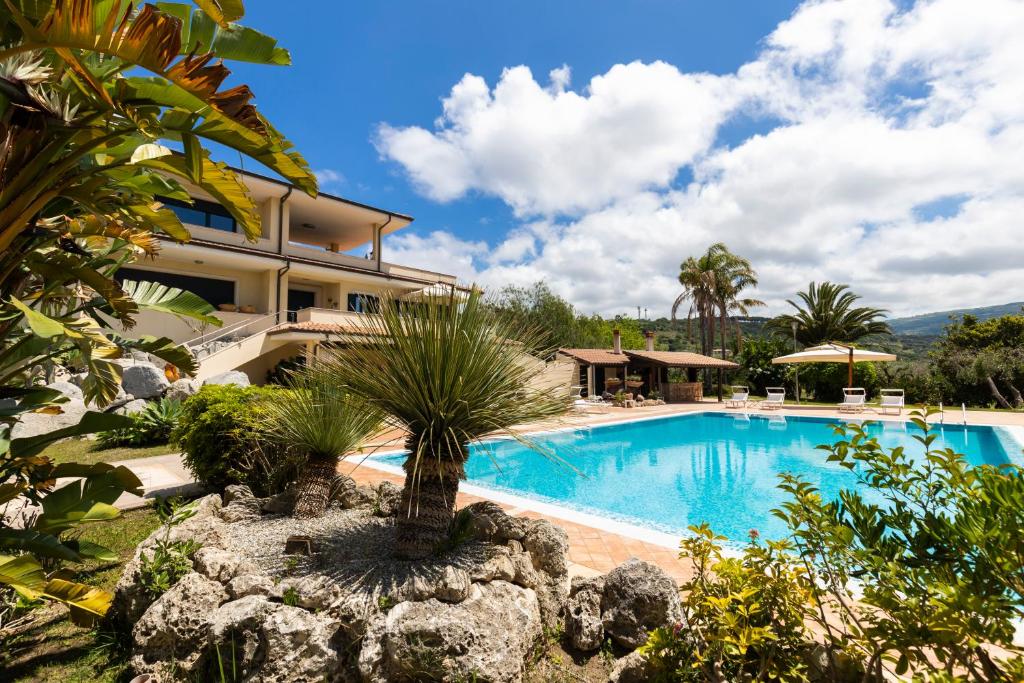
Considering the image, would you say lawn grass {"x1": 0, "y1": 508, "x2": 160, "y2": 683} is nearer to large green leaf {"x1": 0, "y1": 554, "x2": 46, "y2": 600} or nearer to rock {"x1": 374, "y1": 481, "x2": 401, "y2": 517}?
large green leaf {"x1": 0, "y1": 554, "x2": 46, "y2": 600}

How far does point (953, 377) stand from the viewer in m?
26.1

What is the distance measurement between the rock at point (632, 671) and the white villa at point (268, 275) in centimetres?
1393

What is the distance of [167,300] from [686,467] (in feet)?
42.2

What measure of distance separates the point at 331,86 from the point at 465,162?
691 cm

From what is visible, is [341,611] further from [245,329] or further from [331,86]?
[245,329]

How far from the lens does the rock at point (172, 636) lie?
306 centimetres

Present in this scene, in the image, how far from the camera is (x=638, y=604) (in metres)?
3.46

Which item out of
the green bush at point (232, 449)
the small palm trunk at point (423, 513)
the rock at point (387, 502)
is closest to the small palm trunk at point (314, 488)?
the rock at point (387, 502)

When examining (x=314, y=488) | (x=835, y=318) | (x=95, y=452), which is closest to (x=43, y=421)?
(x=95, y=452)

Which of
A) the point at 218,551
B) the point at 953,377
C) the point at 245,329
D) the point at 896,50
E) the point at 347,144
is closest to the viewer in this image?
the point at 218,551

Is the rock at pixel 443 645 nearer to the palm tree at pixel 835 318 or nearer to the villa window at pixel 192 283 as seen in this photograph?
the villa window at pixel 192 283

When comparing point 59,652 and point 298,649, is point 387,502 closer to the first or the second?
point 298,649

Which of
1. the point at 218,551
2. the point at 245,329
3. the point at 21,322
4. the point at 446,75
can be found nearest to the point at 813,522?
the point at 218,551

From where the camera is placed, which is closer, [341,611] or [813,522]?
[813,522]
